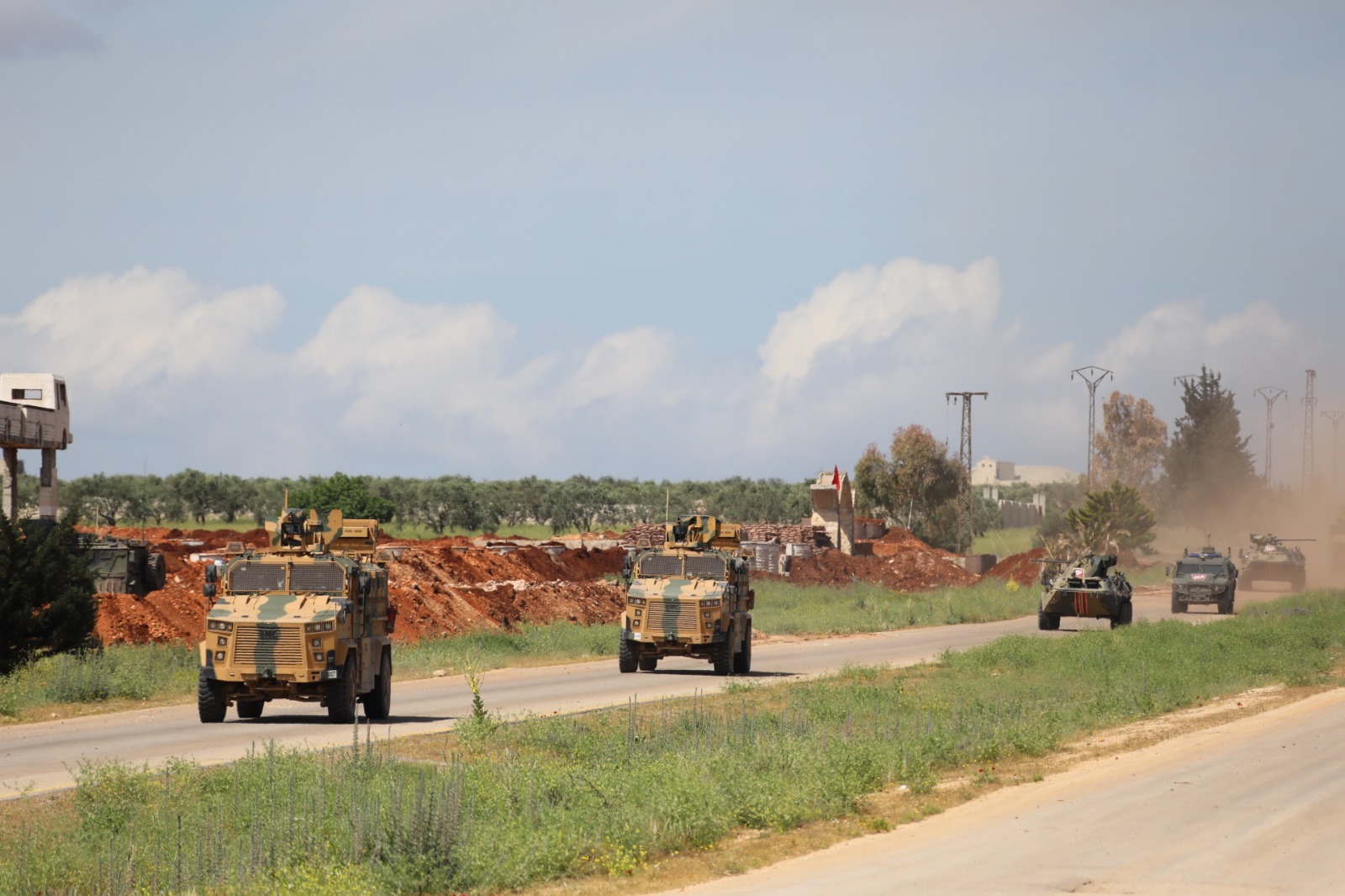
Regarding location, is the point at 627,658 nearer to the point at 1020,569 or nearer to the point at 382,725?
the point at 382,725

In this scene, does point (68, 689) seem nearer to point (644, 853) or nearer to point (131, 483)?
point (644, 853)

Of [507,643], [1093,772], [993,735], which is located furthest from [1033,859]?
[507,643]

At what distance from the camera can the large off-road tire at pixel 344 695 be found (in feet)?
69.7

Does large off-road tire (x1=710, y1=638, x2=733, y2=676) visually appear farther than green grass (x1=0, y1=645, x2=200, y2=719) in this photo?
Yes

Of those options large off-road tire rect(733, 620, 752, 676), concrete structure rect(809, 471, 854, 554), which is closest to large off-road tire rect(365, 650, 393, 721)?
large off-road tire rect(733, 620, 752, 676)

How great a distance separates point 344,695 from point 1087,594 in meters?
26.8

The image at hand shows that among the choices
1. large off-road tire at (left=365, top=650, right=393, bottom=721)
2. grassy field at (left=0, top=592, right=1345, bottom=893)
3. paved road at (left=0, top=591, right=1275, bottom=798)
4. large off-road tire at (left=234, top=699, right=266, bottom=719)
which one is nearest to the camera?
grassy field at (left=0, top=592, right=1345, bottom=893)

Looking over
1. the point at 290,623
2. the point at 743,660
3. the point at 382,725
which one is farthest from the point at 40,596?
the point at 743,660

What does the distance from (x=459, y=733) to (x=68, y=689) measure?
36.8 ft

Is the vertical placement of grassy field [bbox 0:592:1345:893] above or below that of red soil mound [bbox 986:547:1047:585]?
below

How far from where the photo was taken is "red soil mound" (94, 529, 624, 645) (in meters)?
35.3

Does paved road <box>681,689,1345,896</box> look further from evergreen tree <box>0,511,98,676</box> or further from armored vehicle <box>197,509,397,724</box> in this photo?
evergreen tree <box>0,511,98,676</box>

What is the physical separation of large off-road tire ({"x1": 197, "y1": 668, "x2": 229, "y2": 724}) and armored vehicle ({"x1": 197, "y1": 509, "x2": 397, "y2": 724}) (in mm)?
12

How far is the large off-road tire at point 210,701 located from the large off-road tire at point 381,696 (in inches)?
81.0
